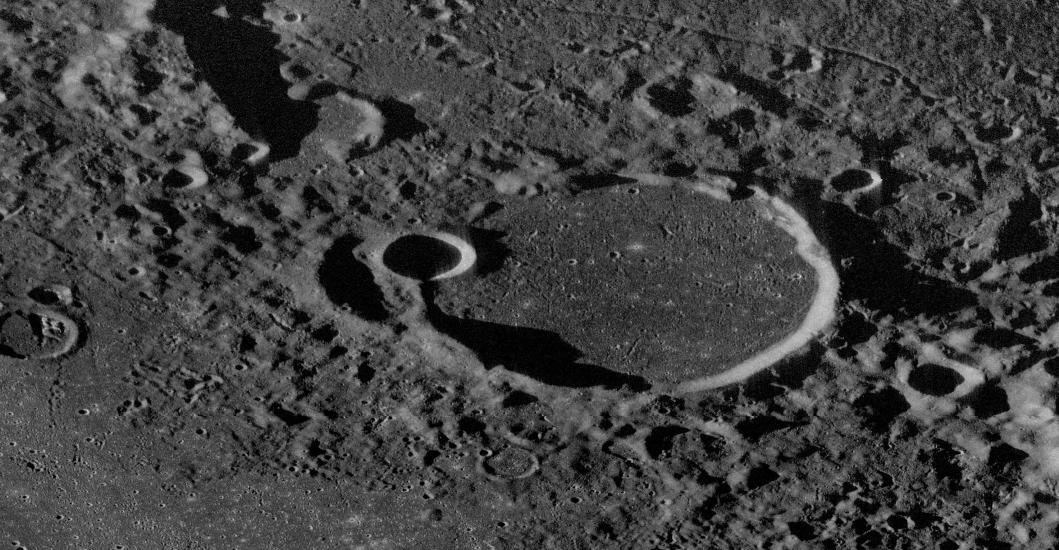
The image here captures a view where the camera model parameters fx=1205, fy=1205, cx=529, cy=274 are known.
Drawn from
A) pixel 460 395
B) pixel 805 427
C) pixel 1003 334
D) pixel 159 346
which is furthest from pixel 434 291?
pixel 1003 334

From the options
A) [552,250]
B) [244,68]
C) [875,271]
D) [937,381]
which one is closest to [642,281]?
[552,250]

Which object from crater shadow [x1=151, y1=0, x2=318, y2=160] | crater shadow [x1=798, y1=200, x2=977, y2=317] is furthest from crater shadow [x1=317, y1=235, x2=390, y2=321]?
crater shadow [x1=798, y1=200, x2=977, y2=317]

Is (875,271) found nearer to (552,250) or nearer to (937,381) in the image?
(937,381)

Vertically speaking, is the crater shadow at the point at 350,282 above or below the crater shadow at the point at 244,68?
below

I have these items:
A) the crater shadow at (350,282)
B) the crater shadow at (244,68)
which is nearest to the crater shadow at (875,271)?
the crater shadow at (350,282)

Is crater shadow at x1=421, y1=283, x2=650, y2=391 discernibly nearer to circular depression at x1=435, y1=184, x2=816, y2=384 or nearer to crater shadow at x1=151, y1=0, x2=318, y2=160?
circular depression at x1=435, y1=184, x2=816, y2=384

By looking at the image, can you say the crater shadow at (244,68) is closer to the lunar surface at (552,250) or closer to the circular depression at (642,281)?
the lunar surface at (552,250)
